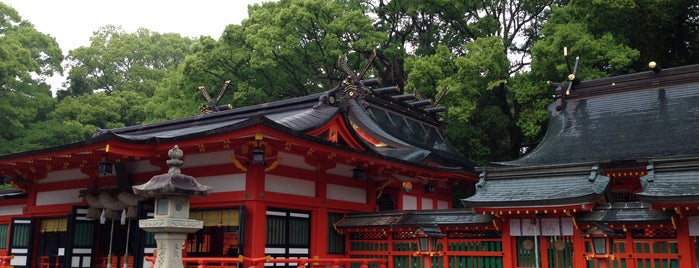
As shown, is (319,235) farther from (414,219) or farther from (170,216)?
(170,216)

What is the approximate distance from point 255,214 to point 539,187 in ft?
19.9

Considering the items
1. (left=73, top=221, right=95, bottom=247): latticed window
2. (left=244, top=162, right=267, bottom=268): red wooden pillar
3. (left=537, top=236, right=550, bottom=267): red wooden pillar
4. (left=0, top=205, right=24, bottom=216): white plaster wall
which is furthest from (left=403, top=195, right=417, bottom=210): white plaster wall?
(left=0, top=205, right=24, bottom=216): white plaster wall

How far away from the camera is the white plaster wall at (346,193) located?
1550 centimetres

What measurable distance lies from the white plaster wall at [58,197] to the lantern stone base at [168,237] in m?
7.78

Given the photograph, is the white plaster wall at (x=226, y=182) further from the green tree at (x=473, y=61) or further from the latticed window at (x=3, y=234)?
the green tree at (x=473, y=61)

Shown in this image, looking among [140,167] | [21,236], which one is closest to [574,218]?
[140,167]

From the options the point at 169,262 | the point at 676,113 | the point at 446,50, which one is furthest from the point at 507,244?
the point at 446,50

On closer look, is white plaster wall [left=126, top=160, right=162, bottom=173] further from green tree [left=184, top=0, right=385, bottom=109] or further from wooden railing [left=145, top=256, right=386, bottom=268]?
green tree [left=184, top=0, right=385, bottom=109]

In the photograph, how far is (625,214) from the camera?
38.3ft

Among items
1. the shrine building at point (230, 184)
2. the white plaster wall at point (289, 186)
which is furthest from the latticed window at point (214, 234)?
the white plaster wall at point (289, 186)

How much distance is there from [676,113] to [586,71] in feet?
19.2

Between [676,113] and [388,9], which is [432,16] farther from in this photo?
[676,113]

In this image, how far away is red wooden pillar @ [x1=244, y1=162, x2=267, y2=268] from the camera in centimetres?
1303

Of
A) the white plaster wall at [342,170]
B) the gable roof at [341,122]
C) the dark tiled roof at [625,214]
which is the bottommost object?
the dark tiled roof at [625,214]
